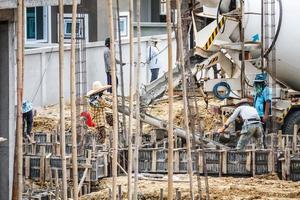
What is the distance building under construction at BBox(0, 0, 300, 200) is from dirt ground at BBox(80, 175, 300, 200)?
0.02m

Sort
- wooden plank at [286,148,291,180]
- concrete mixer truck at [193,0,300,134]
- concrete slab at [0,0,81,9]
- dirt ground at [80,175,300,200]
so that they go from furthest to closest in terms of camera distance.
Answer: concrete mixer truck at [193,0,300,134] → wooden plank at [286,148,291,180] → dirt ground at [80,175,300,200] → concrete slab at [0,0,81,9]

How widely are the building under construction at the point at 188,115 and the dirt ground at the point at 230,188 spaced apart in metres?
0.02

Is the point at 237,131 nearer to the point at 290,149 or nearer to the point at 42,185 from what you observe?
the point at 290,149

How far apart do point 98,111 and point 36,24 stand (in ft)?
41.2

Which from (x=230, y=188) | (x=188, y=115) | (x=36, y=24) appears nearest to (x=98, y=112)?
(x=188, y=115)

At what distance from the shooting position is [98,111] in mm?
20703

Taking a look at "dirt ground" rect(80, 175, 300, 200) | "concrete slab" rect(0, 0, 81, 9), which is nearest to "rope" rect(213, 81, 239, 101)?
"dirt ground" rect(80, 175, 300, 200)

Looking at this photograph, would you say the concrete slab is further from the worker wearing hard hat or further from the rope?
the rope

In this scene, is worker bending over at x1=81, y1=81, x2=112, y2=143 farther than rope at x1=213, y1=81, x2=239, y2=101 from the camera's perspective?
No

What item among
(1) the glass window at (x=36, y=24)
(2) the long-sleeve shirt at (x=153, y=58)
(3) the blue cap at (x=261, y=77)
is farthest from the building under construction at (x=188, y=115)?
(1) the glass window at (x=36, y=24)

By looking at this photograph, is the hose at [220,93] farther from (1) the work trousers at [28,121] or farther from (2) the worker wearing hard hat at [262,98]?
(1) the work trousers at [28,121]

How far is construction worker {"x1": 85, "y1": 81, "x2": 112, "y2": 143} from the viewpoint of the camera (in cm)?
Answer: 2039

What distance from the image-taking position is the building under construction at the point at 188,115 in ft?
45.7

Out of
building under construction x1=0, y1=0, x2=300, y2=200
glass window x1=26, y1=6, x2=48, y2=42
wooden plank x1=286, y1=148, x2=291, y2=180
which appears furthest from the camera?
glass window x1=26, y1=6, x2=48, y2=42
